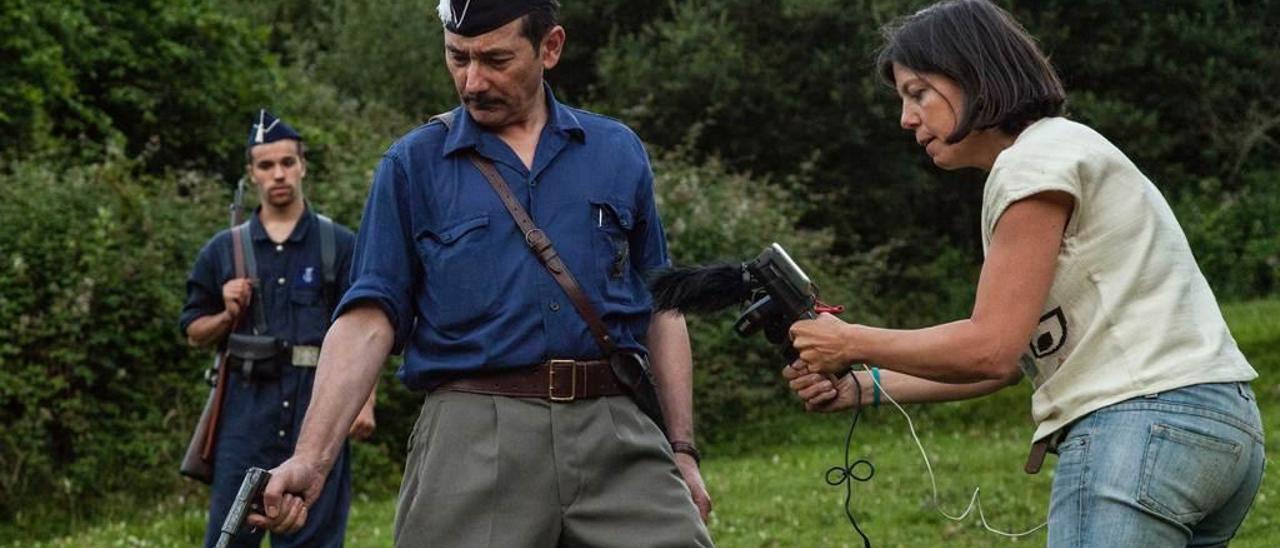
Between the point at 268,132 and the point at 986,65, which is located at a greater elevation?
the point at 986,65

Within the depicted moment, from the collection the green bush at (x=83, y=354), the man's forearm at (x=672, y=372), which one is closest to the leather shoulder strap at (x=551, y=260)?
the man's forearm at (x=672, y=372)

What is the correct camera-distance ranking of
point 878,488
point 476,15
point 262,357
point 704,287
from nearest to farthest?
1. point 704,287
2. point 476,15
3. point 262,357
4. point 878,488

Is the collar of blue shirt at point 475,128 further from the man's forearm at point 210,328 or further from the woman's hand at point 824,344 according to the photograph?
the man's forearm at point 210,328

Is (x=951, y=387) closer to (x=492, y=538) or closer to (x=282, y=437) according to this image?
(x=492, y=538)

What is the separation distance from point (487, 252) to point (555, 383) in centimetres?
38

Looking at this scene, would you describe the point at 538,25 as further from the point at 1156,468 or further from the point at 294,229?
the point at 294,229

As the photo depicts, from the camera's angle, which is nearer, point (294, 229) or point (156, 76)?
point (294, 229)

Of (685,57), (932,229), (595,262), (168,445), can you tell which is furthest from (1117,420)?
(932,229)

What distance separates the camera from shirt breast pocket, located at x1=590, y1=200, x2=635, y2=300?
16.5ft

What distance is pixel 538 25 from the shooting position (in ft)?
16.7

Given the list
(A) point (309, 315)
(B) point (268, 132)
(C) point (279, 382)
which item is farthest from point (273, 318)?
(B) point (268, 132)

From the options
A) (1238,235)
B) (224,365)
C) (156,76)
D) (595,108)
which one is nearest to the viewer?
(224,365)

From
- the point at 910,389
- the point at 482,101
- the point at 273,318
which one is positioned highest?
the point at 482,101

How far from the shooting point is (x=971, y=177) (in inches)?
1067
